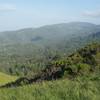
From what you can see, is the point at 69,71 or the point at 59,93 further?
the point at 69,71

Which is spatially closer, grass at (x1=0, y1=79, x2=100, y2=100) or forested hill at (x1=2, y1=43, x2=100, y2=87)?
grass at (x1=0, y1=79, x2=100, y2=100)

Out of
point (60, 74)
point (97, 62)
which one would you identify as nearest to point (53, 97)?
point (60, 74)

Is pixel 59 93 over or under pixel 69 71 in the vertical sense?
over

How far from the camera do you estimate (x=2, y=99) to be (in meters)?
7.07

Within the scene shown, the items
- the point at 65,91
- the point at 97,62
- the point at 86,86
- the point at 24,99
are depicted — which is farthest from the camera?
the point at 97,62

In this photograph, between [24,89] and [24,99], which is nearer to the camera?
[24,99]

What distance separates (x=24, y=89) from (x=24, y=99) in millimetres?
1097

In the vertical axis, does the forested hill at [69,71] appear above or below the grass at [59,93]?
below

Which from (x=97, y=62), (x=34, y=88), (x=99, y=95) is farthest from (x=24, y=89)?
(x=97, y=62)

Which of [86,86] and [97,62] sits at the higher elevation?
[86,86]

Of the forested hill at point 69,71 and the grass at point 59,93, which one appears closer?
the grass at point 59,93

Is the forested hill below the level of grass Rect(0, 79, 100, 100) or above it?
below

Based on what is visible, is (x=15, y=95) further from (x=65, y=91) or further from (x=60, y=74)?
(x=60, y=74)

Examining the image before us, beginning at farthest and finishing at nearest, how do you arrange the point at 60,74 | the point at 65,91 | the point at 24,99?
1. the point at 60,74
2. the point at 65,91
3. the point at 24,99
